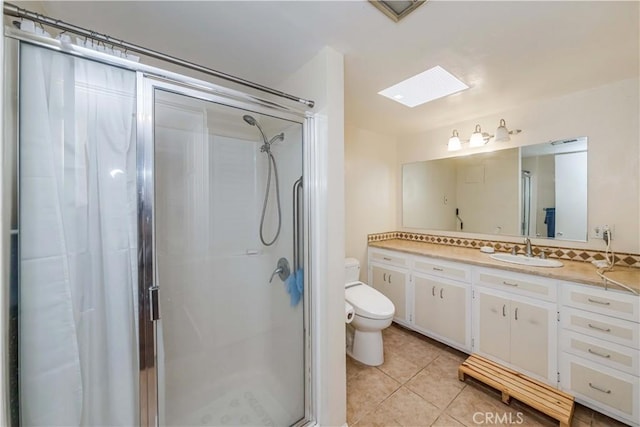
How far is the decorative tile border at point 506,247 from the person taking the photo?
5.88ft

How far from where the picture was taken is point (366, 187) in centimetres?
296

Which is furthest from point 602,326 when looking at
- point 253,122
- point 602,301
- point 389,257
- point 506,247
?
point 253,122

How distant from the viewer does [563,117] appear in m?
2.04

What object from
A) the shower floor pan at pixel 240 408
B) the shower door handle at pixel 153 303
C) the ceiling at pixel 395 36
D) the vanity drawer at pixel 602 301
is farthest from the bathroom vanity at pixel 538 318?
the shower door handle at pixel 153 303

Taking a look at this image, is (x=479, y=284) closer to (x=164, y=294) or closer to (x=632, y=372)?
(x=632, y=372)

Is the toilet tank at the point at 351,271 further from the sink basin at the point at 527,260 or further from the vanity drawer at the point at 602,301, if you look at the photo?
the vanity drawer at the point at 602,301

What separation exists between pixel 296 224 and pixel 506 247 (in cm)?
214

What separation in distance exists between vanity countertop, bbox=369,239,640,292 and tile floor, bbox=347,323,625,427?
873 millimetres

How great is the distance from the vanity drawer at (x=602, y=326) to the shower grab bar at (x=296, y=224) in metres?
1.80

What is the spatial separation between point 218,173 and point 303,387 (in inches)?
56.4

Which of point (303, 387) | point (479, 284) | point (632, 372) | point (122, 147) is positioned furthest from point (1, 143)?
point (632, 372)

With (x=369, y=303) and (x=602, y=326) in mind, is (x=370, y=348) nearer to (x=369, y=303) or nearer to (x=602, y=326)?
(x=369, y=303)

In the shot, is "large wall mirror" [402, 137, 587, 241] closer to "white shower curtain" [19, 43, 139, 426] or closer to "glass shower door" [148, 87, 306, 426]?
"glass shower door" [148, 87, 306, 426]

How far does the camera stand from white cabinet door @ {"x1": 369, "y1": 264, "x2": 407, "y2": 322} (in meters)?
2.57
